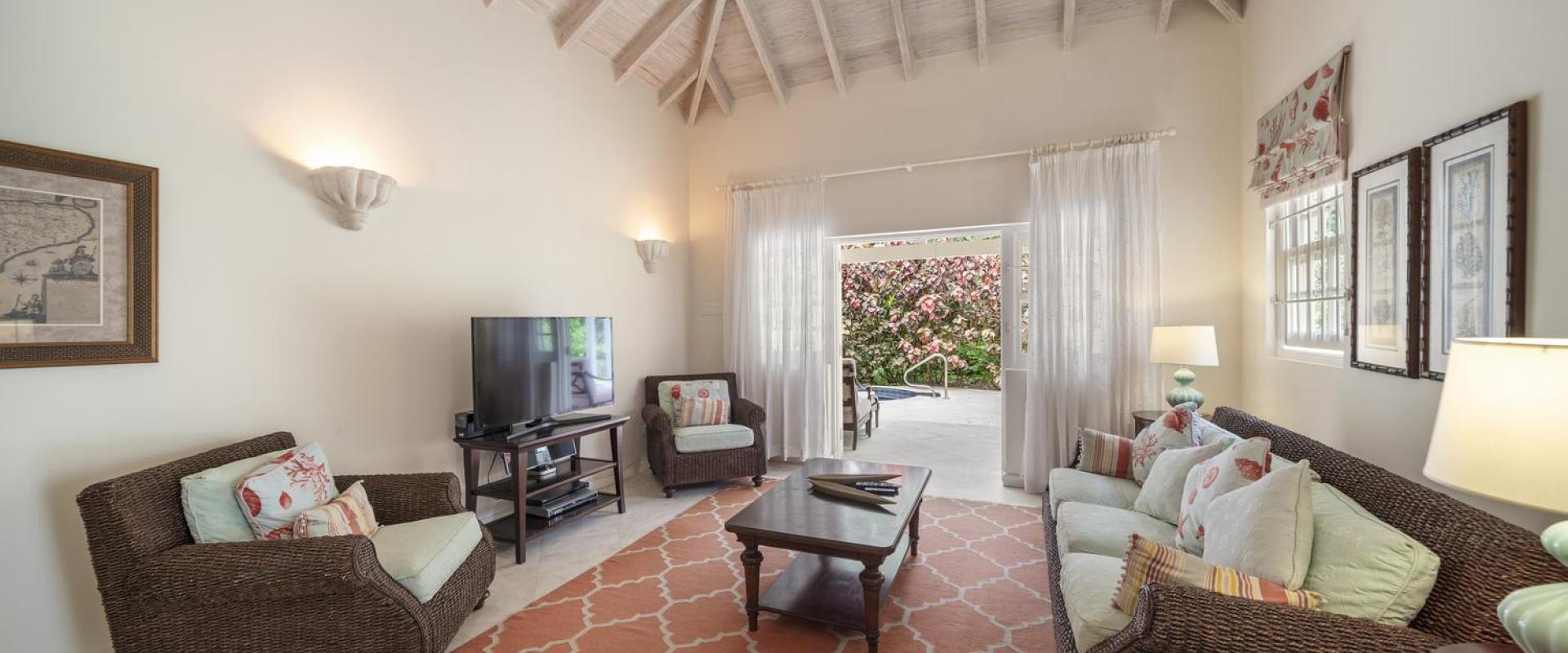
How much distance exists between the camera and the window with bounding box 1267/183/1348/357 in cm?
274

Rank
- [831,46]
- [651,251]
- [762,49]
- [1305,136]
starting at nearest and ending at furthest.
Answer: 1. [1305,136]
2. [831,46]
3. [762,49]
4. [651,251]

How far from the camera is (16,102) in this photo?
1846 mm

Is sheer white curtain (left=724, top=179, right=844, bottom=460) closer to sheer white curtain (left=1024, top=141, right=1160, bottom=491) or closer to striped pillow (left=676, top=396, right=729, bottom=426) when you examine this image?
striped pillow (left=676, top=396, right=729, bottom=426)

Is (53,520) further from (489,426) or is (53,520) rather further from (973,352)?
(973,352)

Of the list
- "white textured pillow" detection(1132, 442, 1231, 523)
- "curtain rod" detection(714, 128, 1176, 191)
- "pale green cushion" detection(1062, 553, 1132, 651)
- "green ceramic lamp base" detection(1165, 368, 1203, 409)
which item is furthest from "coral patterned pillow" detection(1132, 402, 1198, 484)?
"curtain rod" detection(714, 128, 1176, 191)

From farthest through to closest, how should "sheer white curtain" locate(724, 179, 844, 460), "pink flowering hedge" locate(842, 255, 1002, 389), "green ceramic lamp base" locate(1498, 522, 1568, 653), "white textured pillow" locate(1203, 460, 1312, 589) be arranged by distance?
"pink flowering hedge" locate(842, 255, 1002, 389), "sheer white curtain" locate(724, 179, 844, 460), "white textured pillow" locate(1203, 460, 1312, 589), "green ceramic lamp base" locate(1498, 522, 1568, 653)

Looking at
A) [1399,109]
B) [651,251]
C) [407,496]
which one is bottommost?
[407,496]

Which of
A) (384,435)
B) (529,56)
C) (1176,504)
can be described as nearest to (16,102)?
(384,435)

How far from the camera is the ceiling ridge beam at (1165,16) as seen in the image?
12.1 feet

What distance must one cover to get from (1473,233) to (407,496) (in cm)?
392

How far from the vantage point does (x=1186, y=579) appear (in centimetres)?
142

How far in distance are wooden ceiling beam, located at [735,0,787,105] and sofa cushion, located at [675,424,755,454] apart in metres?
2.75

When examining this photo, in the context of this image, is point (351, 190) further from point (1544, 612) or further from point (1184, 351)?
point (1184, 351)

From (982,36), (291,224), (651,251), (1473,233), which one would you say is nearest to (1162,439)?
(1473,233)
